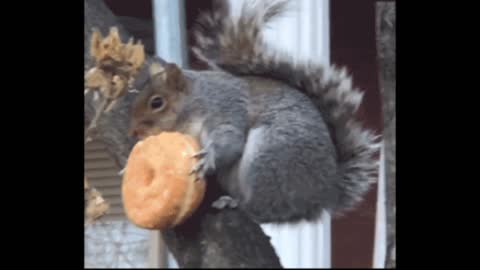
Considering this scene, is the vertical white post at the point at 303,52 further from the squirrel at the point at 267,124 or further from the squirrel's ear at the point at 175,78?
the squirrel's ear at the point at 175,78

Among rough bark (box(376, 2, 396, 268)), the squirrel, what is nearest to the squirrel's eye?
the squirrel

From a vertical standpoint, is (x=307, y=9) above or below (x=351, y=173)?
above

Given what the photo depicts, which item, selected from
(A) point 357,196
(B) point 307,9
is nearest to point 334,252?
(A) point 357,196

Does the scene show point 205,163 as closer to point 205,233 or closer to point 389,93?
point 205,233

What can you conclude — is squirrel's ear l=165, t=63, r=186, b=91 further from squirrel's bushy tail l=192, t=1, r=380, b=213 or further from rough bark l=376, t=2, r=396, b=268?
rough bark l=376, t=2, r=396, b=268

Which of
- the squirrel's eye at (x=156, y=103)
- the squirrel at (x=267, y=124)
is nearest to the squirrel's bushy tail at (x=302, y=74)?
the squirrel at (x=267, y=124)
